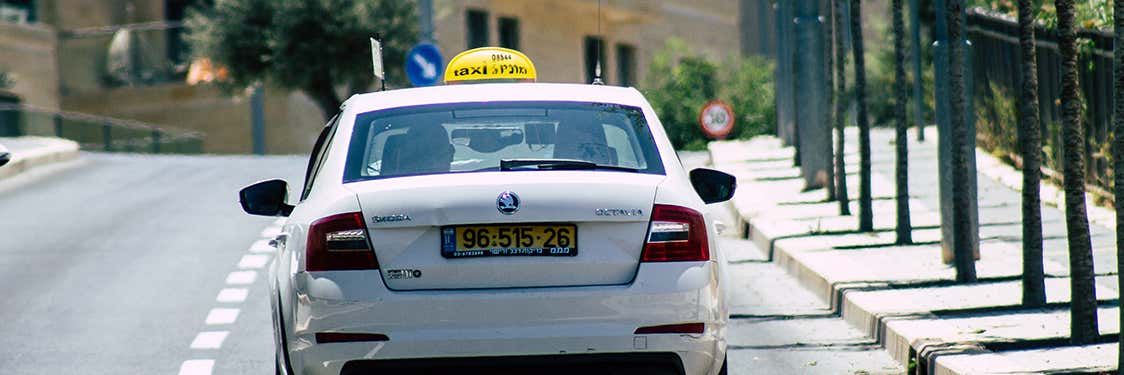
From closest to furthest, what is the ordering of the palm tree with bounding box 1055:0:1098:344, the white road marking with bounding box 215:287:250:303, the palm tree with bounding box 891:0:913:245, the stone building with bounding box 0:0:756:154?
the palm tree with bounding box 1055:0:1098:344, the white road marking with bounding box 215:287:250:303, the palm tree with bounding box 891:0:913:245, the stone building with bounding box 0:0:756:154

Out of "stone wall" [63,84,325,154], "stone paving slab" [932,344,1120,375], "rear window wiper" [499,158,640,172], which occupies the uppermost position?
→ "rear window wiper" [499,158,640,172]

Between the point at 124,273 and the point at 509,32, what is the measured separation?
109ft

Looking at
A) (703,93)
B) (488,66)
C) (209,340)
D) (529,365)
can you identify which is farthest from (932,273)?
(703,93)

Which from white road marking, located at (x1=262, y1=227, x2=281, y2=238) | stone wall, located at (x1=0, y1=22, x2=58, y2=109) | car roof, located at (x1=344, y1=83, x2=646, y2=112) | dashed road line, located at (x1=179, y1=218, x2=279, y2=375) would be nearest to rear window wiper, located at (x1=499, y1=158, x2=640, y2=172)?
car roof, located at (x1=344, y1=83, x2=646, y2=112)

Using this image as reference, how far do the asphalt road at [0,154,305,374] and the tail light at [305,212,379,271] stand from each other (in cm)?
298

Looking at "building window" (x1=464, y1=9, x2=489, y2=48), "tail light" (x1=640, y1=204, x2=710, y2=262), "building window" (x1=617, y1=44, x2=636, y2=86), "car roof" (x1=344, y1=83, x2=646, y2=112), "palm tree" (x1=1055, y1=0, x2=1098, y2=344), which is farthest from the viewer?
"building window" (x1=617, y1=44, x2=636, y2=86)

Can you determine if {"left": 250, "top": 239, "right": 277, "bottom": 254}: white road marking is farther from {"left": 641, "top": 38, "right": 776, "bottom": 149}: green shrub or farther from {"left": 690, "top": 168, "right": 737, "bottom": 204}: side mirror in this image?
{"left": 641, "top": 38, "right": 776, "bottom": 149}: green shrub

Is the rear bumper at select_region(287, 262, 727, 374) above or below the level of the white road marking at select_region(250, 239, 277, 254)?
above

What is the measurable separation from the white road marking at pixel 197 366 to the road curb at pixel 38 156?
1383 centimetres

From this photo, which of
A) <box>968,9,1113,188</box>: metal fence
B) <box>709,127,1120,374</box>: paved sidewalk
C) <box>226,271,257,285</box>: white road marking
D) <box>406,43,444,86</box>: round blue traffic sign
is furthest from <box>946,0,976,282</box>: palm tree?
<box>406,43,444,86</box>: round blue traffic sign

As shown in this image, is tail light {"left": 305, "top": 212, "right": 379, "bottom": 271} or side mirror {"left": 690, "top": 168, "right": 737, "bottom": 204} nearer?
tail light {"left": 305, "top": 212, "right": 379, "bottom": 271}

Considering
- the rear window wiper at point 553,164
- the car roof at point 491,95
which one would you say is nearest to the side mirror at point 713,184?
the car roof at point 491,95

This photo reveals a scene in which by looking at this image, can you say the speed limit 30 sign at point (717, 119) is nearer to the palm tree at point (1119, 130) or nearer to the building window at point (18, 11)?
the building window at point (18, 11)

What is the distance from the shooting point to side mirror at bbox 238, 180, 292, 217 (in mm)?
7699
